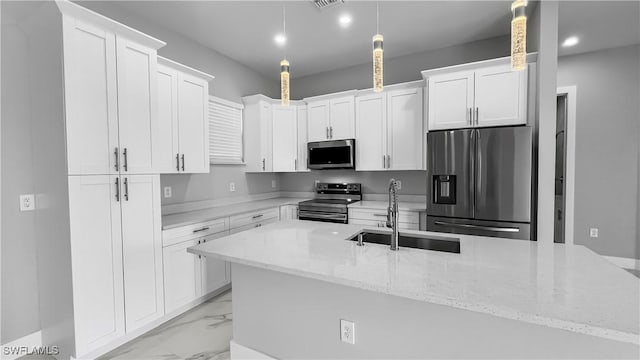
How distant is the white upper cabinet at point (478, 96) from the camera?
277 centimetres

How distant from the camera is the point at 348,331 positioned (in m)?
1.51

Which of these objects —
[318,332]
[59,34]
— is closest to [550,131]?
[318,332]

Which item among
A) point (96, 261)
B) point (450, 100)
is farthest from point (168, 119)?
point (450, 100)

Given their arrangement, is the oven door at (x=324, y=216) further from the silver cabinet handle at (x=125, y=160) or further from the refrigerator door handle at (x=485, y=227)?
the silver cabinet handle at (x=125, y=160)

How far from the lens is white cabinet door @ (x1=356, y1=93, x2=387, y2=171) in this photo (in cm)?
367

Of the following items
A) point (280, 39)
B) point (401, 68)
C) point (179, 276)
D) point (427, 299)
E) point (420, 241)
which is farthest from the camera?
point (401, 68)

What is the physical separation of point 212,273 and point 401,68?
3583mm

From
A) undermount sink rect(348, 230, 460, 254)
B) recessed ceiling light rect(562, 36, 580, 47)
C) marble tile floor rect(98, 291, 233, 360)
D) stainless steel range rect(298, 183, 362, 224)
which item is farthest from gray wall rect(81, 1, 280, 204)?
recessed ceiling light rect(562, 36, 580, 47)

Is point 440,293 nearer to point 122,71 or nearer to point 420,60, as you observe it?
point 122,71

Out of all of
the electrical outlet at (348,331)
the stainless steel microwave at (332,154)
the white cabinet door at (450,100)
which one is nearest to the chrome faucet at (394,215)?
the electrical outlet at (348,331)

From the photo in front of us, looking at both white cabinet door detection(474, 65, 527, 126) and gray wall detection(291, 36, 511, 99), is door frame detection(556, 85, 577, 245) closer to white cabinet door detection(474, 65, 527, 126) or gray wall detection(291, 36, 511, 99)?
gray wall detection(291, 36, 511, 99)

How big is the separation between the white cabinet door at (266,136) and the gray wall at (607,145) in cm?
406

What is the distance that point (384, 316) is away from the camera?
1430mm

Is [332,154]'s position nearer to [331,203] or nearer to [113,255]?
[331,203]
